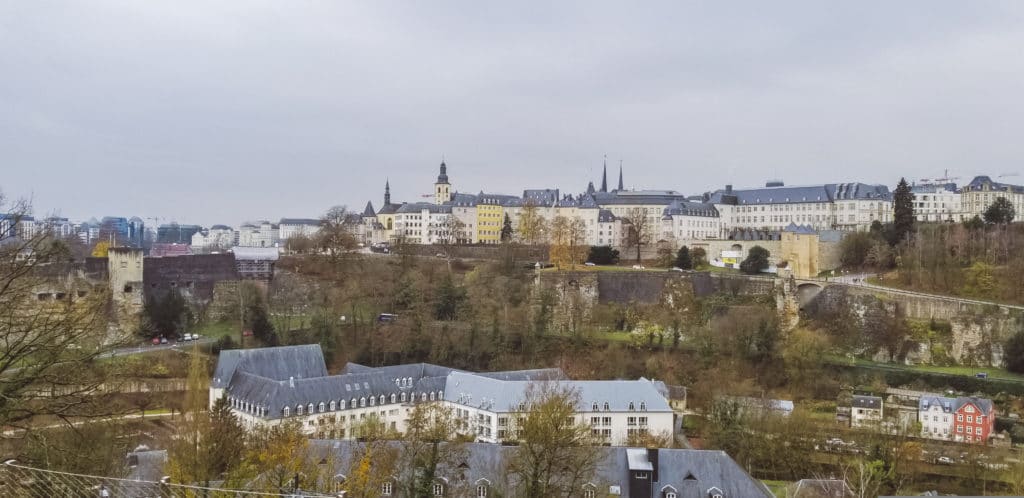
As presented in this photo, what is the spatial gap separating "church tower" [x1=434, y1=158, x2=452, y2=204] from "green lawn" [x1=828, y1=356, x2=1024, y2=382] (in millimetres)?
48558

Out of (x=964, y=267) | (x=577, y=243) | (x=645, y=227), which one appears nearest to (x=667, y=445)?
(x=964, y=267)

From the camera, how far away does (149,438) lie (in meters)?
27.5

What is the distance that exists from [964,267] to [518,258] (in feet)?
85.3

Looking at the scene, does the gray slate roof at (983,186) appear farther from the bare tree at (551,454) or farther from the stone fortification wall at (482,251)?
the bare tree at (551,454)

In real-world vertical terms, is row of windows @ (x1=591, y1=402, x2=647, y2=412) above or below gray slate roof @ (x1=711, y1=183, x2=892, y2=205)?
below

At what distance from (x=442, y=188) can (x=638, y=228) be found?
27733 mm

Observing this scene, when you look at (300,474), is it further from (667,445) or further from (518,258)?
(518,258)

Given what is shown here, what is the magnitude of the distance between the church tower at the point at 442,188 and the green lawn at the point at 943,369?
48.6m

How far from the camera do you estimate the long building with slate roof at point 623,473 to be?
20.6 m

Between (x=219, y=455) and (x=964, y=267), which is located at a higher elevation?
(x=964, y=267)

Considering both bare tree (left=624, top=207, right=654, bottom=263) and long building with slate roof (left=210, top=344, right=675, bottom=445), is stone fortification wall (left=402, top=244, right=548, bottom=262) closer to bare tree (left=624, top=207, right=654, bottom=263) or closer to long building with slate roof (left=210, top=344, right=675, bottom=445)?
bare tree (left=624, top=207, right=654, bottom=263)

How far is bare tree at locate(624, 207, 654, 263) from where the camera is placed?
58.0 metres

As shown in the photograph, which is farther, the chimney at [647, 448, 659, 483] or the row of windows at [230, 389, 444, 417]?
the row of windows at [230, 389, 444, 417]

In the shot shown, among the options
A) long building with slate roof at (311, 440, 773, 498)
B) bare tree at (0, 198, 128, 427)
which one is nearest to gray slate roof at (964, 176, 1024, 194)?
long building with slate roof at (311, 440, 773, 498)
